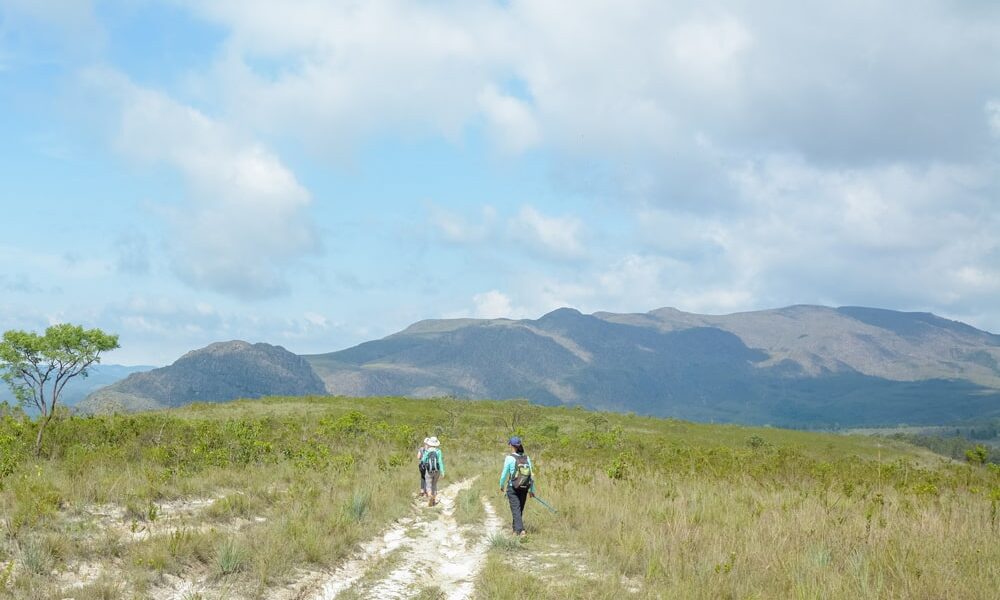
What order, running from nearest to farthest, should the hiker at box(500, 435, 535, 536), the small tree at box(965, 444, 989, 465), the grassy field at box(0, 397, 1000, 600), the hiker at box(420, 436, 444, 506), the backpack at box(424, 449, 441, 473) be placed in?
the grassy field at box(0, 397, 1000, 600)
the hiker at box(500, 435, 535, 536)
the small tree at box(965, 444, 989, 465)
the hiker at box(420, 436, 444, 506)
the backpack at box(424, 449, 441, 473)

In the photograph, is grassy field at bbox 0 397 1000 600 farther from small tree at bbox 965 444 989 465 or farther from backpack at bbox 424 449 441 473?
backpack at bbox 424 449 441 473

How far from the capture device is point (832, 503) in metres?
13.4

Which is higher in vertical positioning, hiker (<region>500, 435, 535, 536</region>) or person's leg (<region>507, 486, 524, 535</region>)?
hiker (<region>500, 435, 535, 536</region>)

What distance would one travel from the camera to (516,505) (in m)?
13.6

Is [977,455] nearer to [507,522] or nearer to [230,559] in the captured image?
[507,522]

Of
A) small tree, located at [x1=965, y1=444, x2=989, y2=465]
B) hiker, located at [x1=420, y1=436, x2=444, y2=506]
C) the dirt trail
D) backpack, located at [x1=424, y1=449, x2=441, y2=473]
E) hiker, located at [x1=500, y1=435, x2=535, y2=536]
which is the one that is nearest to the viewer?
the dirt trail

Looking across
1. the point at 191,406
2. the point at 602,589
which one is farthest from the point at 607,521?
the point at 191,406

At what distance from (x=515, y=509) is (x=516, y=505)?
10 cm

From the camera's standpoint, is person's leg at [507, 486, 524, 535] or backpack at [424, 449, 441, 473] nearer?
person's leg at [507, 486, 524, 535]

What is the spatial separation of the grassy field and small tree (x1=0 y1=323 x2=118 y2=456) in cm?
151

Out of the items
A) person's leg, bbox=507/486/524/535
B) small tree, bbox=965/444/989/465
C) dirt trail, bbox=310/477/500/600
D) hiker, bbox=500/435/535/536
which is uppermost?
small tree, bbox=965/444/989/465

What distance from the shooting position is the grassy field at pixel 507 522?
8398 millimetres

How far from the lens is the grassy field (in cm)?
840

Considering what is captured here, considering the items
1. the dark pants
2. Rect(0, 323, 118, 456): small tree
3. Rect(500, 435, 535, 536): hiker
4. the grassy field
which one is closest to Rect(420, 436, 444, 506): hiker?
the grassy field
